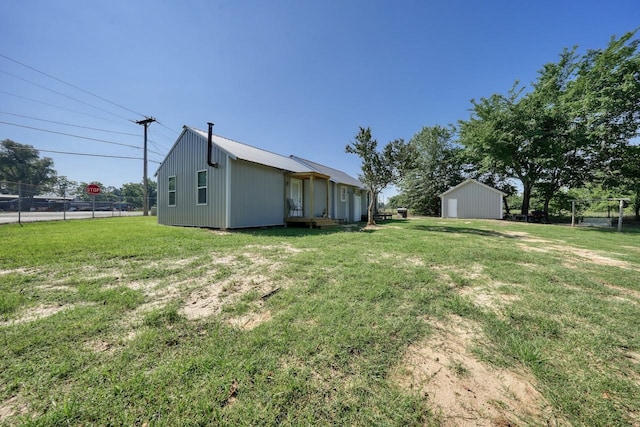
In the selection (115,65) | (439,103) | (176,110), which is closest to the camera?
(115,65)

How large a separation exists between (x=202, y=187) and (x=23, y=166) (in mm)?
61739

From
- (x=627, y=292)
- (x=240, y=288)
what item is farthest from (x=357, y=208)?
(x=240, y=288)

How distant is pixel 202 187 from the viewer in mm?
9750

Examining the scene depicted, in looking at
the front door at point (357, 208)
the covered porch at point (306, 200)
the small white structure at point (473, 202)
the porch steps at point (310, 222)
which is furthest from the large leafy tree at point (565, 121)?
the porch steps at point (310, 222)

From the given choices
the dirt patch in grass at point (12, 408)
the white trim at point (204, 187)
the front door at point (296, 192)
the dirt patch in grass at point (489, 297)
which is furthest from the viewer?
the front door at point (296, 192)

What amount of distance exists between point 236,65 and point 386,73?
7.91 metres

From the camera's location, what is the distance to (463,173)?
2812 cm

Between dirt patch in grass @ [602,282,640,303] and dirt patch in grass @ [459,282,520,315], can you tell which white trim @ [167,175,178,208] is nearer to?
dirt patch in grass @ [459,282,520,315]

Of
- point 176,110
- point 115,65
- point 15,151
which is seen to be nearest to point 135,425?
point 115,65

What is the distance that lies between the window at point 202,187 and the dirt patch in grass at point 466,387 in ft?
31.9

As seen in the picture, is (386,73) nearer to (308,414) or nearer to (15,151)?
(308,414)

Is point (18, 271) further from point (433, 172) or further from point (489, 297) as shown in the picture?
point (433, 172)

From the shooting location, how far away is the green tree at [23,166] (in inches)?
1599

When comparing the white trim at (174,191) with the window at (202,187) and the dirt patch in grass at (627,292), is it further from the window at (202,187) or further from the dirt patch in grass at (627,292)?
the dirt patch in grass at (627,292)
